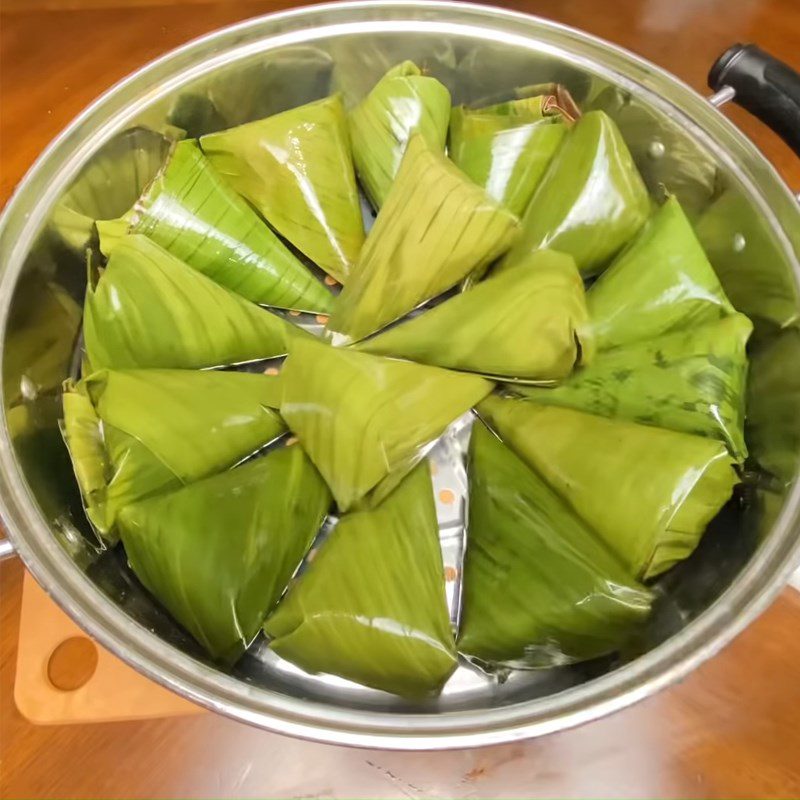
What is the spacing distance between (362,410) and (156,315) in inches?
9.2

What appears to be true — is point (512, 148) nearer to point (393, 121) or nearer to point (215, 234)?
point (393, 121)

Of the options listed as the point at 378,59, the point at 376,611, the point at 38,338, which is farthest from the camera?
the point at 378,59

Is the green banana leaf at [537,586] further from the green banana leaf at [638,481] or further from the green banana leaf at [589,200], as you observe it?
the green banana leaf at [589,200]

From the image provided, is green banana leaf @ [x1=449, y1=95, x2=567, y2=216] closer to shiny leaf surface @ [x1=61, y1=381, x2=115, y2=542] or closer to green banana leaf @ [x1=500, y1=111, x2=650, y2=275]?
green banana leaf @ [x1=500, y1=111, x2=650, y2=275]

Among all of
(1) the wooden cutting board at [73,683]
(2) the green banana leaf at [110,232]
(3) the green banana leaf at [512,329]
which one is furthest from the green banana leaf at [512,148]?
→ (1) the wooden cutting board at [73,683]

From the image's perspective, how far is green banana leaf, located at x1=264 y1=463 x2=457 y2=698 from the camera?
2.00 ft

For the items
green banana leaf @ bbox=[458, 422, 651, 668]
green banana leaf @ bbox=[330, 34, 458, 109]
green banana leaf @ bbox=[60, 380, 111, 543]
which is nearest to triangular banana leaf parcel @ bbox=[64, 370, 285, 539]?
green banana leaf @ bbox=[60, 380, 111, 543]

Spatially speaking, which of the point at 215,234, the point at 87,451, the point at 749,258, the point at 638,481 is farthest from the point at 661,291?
the point at 87,451

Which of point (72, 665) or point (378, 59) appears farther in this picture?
point (378, 59)

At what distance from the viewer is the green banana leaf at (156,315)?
723 mm

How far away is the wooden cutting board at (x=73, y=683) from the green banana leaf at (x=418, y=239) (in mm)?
370

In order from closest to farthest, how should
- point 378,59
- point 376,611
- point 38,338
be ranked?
point 376,611, point 38,338, point 378,59

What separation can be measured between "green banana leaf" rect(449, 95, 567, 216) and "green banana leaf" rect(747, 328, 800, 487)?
0.29 m

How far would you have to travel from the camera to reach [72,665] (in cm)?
69
